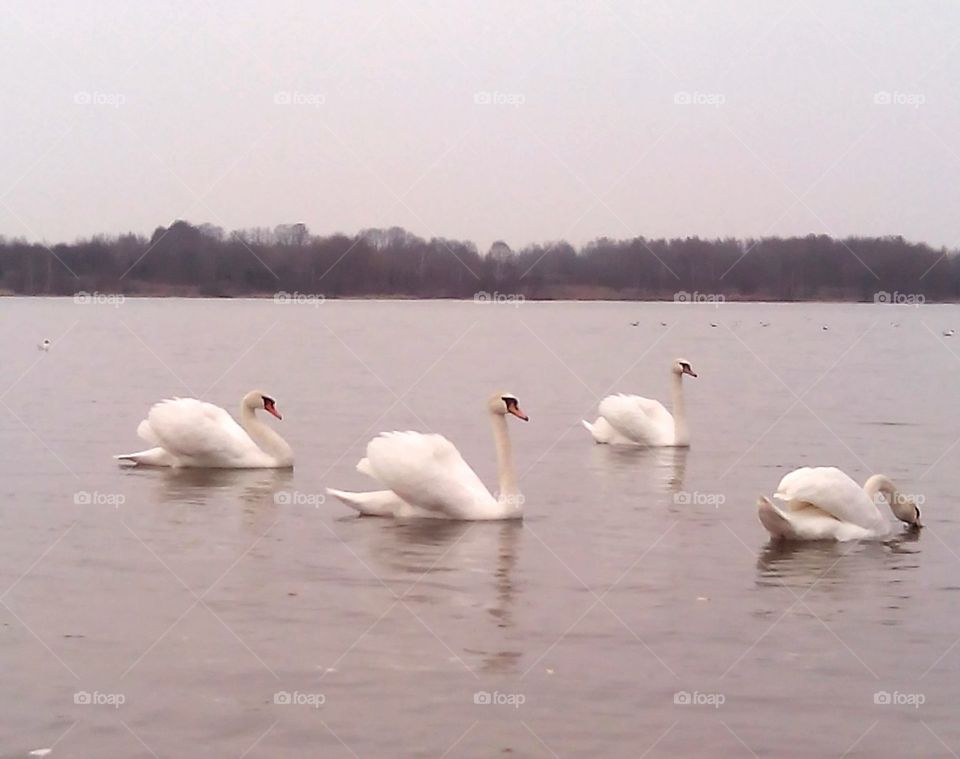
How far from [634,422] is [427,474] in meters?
7.81

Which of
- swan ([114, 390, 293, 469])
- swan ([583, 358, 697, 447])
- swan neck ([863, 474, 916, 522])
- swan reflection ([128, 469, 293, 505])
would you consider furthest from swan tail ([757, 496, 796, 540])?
swan ([583, 358, 697, 447])

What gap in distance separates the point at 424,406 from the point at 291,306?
70.6m

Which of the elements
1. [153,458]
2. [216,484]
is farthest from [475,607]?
[153,458]

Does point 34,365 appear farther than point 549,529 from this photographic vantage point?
Yes

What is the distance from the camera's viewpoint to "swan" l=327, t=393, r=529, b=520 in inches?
540

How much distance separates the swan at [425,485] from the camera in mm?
13711

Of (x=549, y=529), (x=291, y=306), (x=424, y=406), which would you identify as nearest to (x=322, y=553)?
(x=549, y=529)

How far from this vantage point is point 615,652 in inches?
374

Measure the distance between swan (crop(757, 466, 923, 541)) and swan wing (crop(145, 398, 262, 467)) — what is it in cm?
642

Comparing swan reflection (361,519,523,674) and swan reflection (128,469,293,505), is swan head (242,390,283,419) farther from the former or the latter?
swan reflection (361,519,523,674)

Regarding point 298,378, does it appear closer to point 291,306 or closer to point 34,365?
point 34,365

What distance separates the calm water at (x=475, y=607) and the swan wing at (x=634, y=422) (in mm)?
487

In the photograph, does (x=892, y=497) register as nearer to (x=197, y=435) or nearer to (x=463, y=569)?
(x=463, y=569)

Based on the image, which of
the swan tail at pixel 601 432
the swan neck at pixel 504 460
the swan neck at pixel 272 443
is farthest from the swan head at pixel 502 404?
the swan tail at pixel 601 432
